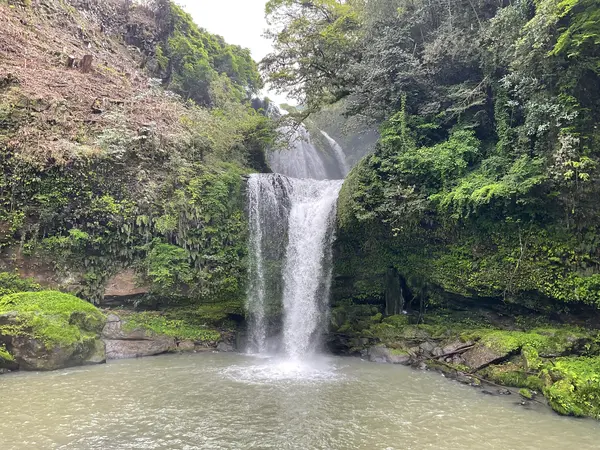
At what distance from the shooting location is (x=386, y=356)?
11812 mm

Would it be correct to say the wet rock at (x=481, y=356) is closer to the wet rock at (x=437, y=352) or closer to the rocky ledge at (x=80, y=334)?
the wet rock at (x=437, y=352)

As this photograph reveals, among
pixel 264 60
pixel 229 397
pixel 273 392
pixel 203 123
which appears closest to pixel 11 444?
pixel 229 397

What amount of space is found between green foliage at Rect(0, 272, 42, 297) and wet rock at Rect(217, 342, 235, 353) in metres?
6.00

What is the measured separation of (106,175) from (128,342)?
567 cm

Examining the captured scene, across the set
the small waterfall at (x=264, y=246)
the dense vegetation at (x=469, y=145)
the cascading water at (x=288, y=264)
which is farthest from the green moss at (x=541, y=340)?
the small waterfall at (x=264, y=246)

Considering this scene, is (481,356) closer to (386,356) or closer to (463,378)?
(463,378)

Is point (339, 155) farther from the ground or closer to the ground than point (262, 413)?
farther from the ground

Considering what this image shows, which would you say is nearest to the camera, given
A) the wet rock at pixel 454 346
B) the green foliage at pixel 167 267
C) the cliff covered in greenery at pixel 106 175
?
the wet rock at pixel 454 346

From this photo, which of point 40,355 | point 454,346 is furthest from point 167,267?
point 454,346

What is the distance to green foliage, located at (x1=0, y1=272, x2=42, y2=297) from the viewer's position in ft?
35.8

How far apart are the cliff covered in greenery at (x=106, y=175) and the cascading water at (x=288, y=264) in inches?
30.9

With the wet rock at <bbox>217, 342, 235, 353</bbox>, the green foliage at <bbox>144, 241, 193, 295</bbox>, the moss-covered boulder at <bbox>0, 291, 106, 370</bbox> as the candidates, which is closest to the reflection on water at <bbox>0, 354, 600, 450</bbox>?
the moss-covered boulder at <bbox>0, 291, 106, 370</bbox>

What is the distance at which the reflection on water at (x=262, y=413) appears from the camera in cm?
596

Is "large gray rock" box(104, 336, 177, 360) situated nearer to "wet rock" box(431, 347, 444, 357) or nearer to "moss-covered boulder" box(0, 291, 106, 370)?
"moss-covered boulder" box(0, 291, 106, 370)
